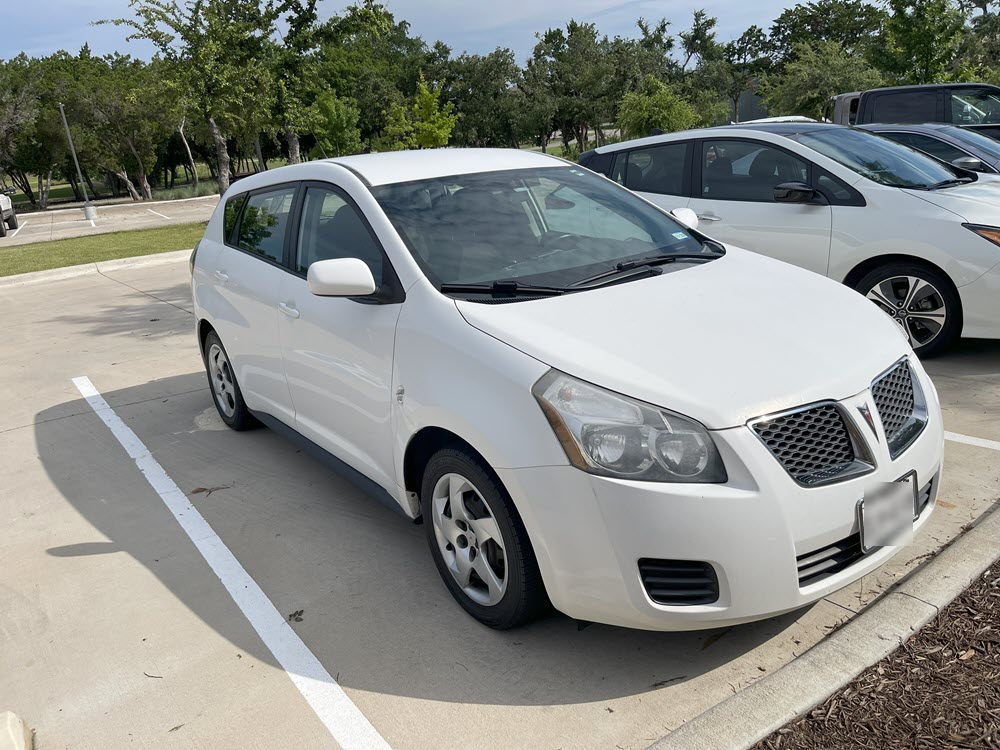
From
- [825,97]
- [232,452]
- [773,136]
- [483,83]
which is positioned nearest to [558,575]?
[232,452]

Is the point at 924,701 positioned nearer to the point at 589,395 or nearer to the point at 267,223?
the point at 589,395

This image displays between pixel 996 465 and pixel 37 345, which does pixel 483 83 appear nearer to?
pixel 37 345

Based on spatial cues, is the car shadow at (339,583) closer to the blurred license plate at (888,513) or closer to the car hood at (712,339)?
the blurred license plate at (888,513)

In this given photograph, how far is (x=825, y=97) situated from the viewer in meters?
34.1

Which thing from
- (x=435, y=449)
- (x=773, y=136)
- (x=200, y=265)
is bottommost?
(x=435, y=449)

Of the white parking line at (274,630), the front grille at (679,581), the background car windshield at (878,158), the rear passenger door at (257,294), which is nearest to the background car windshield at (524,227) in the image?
the rear passenger door at (257,294)

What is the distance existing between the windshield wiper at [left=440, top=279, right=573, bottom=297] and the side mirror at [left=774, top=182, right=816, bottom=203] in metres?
3.58

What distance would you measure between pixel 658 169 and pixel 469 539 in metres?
5.07

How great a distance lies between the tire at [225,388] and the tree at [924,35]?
24871mm

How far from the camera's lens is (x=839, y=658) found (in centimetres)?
273

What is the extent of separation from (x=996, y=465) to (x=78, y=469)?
5.19 metres

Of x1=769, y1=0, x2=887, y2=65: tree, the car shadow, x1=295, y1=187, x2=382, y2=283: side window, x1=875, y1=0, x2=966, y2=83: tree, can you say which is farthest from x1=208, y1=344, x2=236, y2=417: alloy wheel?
x1=769, y1=0, x2=887, y2=65: tree

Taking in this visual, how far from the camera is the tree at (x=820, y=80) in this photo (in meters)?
33.1

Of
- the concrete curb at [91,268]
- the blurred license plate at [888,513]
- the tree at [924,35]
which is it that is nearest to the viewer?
the blurred license plate at [888,513]
